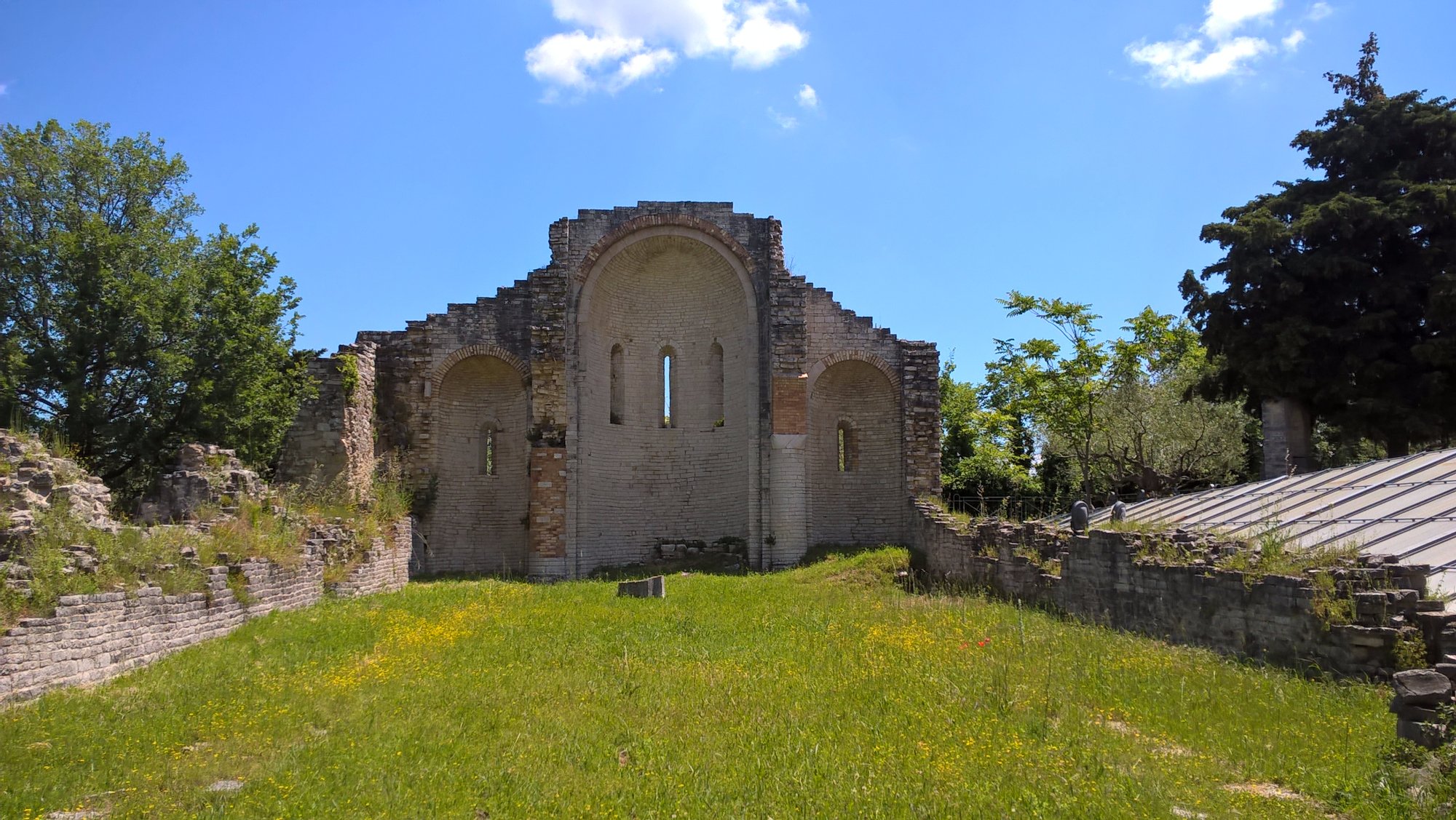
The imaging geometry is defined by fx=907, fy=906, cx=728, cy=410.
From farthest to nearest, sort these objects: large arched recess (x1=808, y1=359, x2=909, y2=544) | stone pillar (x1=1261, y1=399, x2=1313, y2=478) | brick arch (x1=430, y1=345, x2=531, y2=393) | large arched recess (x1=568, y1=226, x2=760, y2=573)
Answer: large arched recess (x1=808, y1=359, x2=909, y2=544), large arched recess (x1=568, y1=226, x2=760, y2=573), brick arch (x1=430, y1=345, x2=531, y2=393), stone pillar (x1=1261, y1=399, x2=1313, y2=478)

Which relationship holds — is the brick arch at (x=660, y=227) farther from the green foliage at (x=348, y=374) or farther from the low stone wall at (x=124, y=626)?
the low stone wall at (x=124, y=626)

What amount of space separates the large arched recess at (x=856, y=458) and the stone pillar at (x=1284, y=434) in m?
8.48

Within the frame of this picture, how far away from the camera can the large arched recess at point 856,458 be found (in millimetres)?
22591

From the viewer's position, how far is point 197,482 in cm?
1333

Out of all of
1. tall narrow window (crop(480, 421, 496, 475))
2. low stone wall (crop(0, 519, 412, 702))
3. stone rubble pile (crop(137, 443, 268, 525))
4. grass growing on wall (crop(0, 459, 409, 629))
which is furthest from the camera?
tall narrow window (crop(480, 421, 496, 475))

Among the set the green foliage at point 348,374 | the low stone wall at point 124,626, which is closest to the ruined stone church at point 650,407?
the green foliage at point 348,374

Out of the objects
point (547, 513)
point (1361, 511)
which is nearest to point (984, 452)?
A: point (547, 513)

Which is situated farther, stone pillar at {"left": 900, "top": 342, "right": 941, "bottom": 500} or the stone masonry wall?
stone pillar at {"left": 900, "top": 342, "right": 941, "bottom": 500}

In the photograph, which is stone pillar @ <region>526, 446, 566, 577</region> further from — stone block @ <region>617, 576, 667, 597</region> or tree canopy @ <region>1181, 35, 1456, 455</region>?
tree canopy @ <region>1181, 35, 1456, 455</region>

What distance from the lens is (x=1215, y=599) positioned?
9.59 m

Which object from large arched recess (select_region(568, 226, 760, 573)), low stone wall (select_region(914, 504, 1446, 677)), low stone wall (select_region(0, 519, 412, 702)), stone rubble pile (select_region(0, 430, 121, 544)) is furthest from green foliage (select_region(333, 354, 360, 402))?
low stone wall (select_region(914, 504, 1446, 677))

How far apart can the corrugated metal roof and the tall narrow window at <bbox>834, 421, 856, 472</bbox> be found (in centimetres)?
862

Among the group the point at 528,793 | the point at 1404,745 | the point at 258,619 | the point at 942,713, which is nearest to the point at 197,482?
the point at 258,619

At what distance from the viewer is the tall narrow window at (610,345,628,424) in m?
23.0
